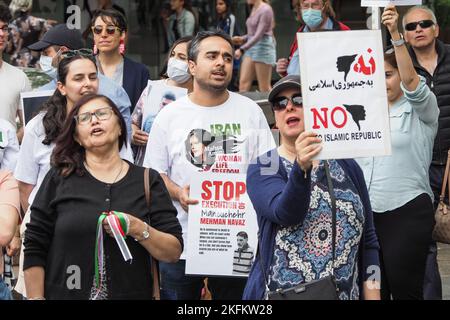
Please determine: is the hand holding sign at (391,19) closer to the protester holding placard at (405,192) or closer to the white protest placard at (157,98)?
the protester holding placard at (405,192)

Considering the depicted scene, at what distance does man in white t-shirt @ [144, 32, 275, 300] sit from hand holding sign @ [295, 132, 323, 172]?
6.26 ft

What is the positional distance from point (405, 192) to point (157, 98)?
6.22 feet

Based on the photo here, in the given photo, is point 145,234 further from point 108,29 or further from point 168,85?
point 108,29

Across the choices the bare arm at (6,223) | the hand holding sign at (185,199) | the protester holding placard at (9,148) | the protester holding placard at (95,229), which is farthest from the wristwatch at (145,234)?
the protester holding placard at (9,148)

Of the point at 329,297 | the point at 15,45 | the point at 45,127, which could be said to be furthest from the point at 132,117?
the point at 15,45

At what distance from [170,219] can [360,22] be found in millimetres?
13389

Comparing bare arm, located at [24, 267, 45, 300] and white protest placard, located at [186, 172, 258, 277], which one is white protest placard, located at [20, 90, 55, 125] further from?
bare arm, located at [24, 267, 45, 300]

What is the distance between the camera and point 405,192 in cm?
744

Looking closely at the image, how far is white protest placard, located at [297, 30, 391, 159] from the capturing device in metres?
5.37

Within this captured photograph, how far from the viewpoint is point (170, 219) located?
602 cm

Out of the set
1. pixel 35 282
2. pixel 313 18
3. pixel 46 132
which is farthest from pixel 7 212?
pixel 313 18

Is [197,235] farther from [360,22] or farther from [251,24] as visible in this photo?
[360,22]

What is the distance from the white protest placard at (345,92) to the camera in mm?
5371

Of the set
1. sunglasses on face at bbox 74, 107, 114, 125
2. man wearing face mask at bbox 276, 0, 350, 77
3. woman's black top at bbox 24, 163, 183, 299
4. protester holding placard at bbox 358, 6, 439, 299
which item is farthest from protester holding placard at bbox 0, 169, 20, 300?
man wearing face mask at bbox 276, 0, 350, 77
